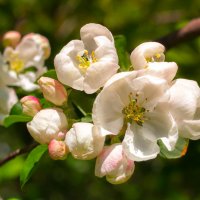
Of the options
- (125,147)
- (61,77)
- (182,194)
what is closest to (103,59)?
(61,77)

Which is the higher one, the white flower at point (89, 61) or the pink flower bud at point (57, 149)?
the white flower at point (89, 61)

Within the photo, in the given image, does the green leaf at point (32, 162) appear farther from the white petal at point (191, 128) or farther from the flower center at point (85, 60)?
the white petal at point (191, 128)

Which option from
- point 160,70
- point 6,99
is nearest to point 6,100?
point 6,99

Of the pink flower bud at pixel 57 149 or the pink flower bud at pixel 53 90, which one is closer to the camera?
the pink flower bud at pixel 57 149

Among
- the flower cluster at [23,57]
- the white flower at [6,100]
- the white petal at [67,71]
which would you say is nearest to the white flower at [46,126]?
the white petal at [67,71]

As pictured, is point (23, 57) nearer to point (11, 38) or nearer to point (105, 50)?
point (11, 38)

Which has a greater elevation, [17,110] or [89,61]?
[89,61]

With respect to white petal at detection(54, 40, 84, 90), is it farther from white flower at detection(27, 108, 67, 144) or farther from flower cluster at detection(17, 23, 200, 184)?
white flower at detection(27, 108, 67, 144)
